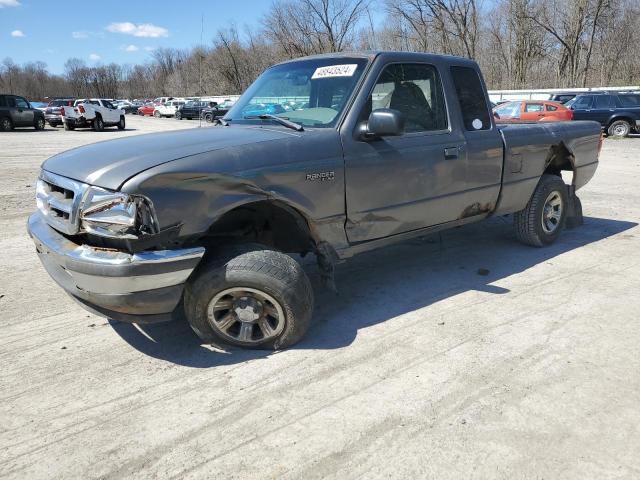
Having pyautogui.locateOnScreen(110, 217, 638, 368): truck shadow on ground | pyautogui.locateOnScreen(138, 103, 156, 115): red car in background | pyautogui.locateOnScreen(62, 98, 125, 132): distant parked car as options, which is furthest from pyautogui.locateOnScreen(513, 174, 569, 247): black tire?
pyautogui.locateOnScreen(138, 103, 156, 115): red car in background

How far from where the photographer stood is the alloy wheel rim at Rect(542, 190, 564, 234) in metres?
5.68

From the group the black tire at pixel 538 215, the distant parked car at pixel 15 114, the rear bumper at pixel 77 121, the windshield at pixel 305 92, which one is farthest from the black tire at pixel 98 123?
the black tire at pixel 538 215

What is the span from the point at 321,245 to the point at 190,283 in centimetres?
98

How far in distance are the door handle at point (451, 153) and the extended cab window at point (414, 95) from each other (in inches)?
8.0

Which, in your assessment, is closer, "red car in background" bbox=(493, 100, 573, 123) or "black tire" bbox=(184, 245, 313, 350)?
"black tire" bbox=(184, 245, 313, 350)

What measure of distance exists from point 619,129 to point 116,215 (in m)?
22.8

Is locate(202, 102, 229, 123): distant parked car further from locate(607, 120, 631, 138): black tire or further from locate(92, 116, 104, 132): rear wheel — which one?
locate(92, 116, 104, 132): rear wheel

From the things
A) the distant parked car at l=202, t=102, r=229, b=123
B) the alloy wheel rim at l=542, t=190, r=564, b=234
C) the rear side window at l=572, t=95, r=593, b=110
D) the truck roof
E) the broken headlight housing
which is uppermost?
the rear side window at l=572, t=95, r=593, b=110

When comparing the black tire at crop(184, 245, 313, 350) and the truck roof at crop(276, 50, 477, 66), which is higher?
the truck roof at crop(276, 50, 477, 66)

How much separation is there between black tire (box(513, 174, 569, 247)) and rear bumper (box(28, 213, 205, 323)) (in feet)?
13.0

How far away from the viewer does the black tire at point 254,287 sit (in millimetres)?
3184

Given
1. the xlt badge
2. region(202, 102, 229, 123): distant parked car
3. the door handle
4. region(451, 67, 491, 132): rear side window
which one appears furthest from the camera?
region(202, 102, 229, 123): distant parked car

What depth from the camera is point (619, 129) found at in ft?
67.6

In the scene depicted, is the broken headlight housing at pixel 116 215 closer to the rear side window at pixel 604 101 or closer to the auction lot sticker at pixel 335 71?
the auction lot sticker at pixel 335 71
